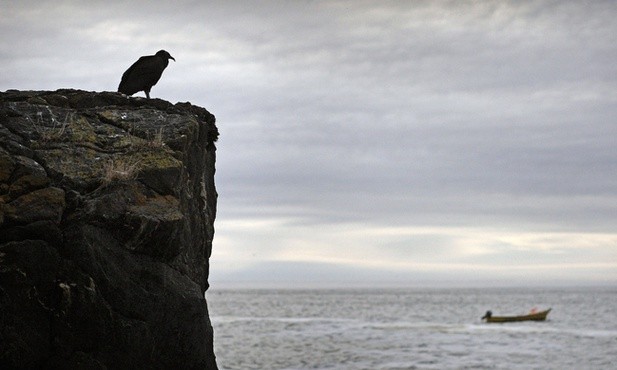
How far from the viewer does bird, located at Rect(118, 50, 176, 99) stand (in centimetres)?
1670

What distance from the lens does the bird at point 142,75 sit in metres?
16.7

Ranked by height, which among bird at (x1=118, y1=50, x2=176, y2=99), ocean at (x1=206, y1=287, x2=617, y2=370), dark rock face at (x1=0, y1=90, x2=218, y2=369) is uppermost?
bird at (x1=118, y1=50, x2=176, y2=99)

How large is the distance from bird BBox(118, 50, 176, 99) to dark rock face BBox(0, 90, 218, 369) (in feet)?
6.86

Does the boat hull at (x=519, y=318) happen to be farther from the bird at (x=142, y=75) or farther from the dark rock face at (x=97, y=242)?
the dark rock face at (x=97, y=242)

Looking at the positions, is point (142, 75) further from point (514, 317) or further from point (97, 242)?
point (514, 317)

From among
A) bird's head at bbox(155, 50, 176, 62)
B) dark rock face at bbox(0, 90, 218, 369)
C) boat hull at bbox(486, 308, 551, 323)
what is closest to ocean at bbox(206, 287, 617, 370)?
boat hull at bbox(486, 308, 551, 323)

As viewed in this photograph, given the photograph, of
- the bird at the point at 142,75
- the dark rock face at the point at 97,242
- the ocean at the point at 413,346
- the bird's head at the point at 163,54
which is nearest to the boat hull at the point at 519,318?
the ocean at the point at 413,346

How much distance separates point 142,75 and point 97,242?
19.5ft

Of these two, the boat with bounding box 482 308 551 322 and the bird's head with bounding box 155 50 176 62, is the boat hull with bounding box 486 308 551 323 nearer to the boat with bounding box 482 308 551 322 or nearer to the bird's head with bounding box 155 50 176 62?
the boat with bounding box 482 308 551 322

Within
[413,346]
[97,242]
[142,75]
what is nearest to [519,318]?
[413,346]

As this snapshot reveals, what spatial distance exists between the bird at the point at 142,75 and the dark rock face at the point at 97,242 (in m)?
2.09

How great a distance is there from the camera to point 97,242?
11617mm

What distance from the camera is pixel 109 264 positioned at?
38.2ft

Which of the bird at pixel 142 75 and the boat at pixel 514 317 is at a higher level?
the bird at pixel 142 75
